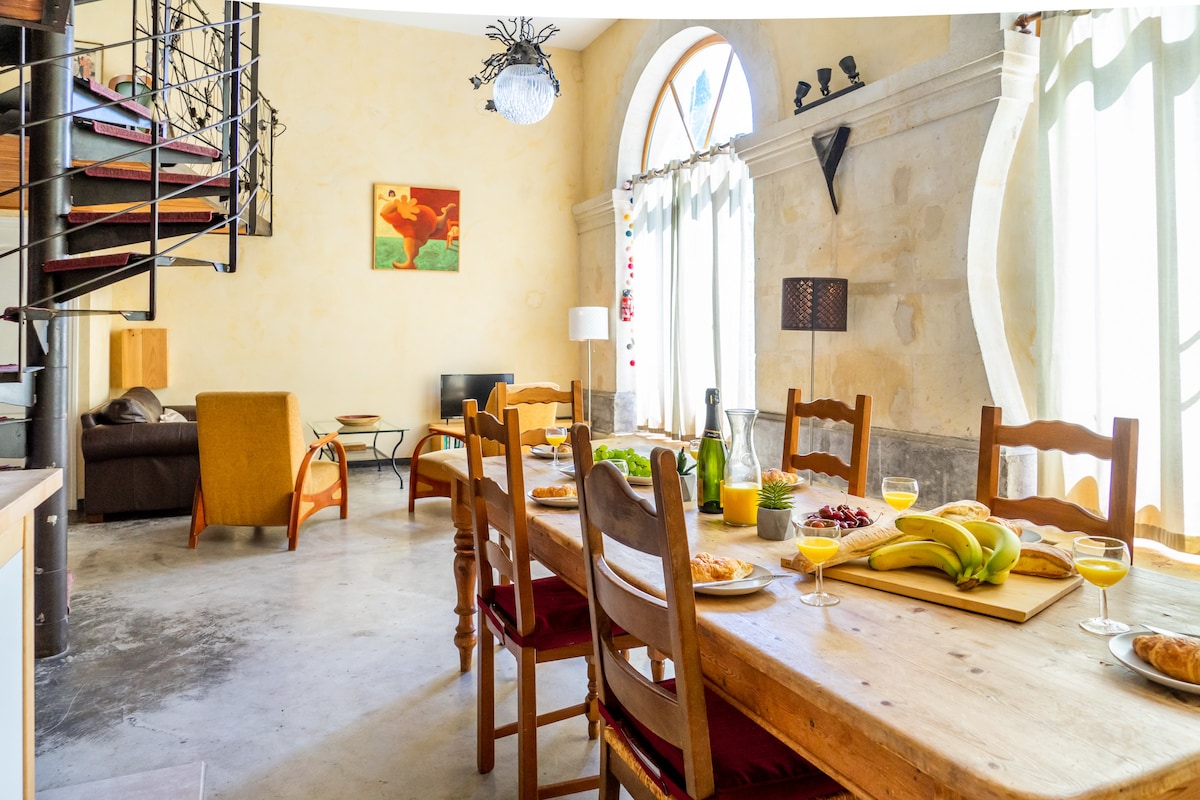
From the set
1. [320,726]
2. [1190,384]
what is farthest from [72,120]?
Result: [1190,384]

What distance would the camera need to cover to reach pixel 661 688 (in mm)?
1219

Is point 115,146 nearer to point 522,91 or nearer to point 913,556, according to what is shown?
point 522,91

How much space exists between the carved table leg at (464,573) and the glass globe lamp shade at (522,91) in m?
3.02

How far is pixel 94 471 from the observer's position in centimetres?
478

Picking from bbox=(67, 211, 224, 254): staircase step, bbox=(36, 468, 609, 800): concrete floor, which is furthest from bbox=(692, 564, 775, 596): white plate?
bbox=(67, 211, 224, 254): staircase step

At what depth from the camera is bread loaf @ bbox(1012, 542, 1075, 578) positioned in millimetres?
1328

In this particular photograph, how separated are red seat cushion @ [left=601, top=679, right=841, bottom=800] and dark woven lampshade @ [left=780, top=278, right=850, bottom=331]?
2.98 m

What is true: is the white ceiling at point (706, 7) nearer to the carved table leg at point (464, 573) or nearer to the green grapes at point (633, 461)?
the green grapes at point (633, 461)

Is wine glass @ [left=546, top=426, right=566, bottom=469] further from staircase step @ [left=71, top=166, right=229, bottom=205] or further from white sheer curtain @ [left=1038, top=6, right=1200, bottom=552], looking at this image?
white sheer curtain @ [left=1038, top=6, right=1200, bottom=552]

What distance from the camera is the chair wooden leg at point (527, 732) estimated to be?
5.86ft

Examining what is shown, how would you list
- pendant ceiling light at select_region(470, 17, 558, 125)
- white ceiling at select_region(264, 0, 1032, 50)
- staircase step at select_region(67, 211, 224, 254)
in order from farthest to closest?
1. pendant ceiling light at select_region(470, 17, 558, 125)
2. staircase step at select_region(67, 211, 224, 254)
3. white ceiling at select_region(264, 0, 1032, 50)

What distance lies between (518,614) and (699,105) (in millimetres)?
5360

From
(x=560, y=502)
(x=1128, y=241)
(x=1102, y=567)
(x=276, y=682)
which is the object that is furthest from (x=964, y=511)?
(x=276, y=682)

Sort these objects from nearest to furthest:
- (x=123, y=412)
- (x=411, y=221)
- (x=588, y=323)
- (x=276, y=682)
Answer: (x=276, y=682) < (x=123, y=412) < (x=588, y=323) < (x=411, y=221)
